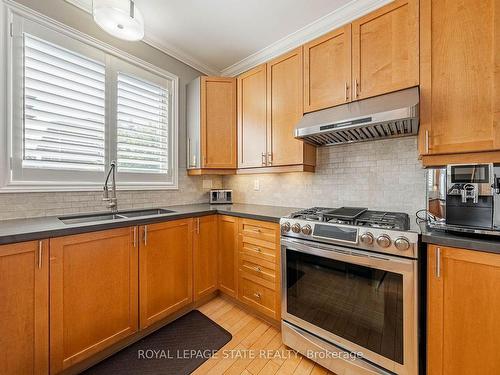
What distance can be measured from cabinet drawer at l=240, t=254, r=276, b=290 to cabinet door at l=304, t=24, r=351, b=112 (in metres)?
1.38

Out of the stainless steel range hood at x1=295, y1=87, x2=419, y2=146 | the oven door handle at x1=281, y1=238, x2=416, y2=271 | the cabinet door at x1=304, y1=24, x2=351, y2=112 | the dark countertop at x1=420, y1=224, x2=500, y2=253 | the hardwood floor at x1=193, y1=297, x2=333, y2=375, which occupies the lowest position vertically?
the hardwood floor at x1=193, y1=297, x2=333, y2=375

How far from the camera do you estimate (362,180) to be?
76.8 inches

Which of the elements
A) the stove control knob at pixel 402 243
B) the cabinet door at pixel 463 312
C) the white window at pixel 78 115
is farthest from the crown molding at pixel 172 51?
the cabinet door at pixel 463 312

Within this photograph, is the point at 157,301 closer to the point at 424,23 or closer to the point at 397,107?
the point at 397,107

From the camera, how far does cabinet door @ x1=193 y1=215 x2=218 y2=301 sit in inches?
81.4

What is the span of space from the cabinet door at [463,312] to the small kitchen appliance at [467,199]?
167 millimetres

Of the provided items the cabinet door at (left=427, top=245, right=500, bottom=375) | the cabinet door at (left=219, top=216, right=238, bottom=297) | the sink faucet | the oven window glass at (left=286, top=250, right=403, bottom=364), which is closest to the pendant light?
the sink faucet

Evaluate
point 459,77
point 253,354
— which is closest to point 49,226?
point 253,354

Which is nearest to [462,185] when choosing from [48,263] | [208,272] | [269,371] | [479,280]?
[479,280]

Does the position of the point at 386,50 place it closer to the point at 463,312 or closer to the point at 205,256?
the point at 463,312

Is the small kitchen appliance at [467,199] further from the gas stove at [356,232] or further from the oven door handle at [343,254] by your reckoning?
the oven door handle at [343,254]

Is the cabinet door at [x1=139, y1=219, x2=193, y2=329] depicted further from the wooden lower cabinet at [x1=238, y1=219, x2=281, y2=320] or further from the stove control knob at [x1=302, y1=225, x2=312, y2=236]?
the stove control knob at [x1=302, y1=225, x2=312, y2=236]

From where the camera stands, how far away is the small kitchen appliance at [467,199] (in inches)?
43.7

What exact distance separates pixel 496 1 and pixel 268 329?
2.55 metres
